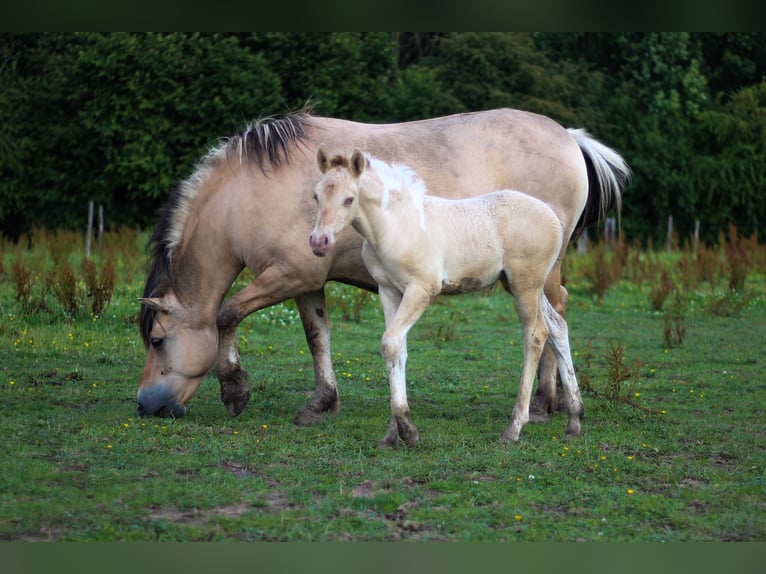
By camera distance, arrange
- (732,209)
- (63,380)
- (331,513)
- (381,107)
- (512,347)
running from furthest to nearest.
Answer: (732,209) < (381,107) < (512,347) < (63,380) < (331,513)

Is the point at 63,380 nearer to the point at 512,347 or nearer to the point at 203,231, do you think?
the point at 203,231

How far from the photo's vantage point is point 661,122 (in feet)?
91.0

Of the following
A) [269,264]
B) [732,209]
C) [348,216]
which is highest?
[348,216]

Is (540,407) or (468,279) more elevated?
(468,279)

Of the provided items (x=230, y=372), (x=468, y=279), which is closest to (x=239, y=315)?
(x=230, y=372)

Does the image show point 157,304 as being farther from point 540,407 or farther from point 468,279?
point 540,407

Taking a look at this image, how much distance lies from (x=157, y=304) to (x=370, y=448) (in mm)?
2056

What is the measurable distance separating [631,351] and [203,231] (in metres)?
5.60

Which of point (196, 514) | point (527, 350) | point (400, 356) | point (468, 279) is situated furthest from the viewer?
point (527, 350)

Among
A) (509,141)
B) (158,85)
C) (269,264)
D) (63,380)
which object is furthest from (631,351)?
(158,85)

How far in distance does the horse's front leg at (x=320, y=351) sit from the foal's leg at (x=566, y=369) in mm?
1774

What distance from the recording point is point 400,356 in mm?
6242

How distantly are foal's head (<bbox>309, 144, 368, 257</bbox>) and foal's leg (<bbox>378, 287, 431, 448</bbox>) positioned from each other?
2.22 feet

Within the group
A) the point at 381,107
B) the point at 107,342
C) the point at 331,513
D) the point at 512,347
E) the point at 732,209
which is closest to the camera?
the point at 331,513
